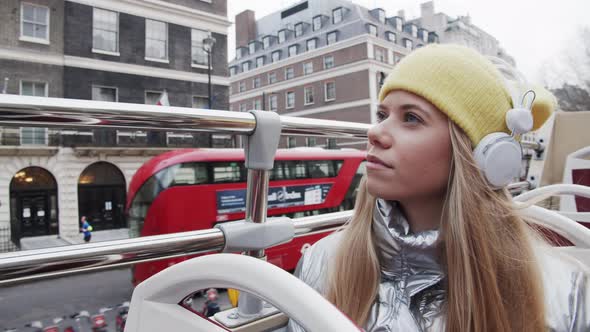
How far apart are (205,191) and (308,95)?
21454 millimetres

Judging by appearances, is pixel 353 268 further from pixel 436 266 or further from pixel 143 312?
pixel 143 312

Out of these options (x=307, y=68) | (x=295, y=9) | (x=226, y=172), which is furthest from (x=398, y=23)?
(x=226, y=172)

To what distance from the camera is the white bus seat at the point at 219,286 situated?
10.6 inches

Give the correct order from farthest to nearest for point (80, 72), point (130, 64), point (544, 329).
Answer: point (130, 64) < point (80, 72) < point (544, 329)

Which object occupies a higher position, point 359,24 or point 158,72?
point 359,24

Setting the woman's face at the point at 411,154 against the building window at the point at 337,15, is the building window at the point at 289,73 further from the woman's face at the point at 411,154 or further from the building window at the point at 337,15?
the woman's face at the point at 411,154

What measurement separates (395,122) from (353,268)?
1.19 ft

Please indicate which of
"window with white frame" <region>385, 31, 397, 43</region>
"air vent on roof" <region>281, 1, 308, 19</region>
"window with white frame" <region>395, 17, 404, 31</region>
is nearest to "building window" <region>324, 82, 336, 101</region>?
"window with white frame" <region>385, 31, 397, 43</region>

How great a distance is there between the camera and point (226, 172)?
283 inches

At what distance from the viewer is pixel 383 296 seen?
0.79 m

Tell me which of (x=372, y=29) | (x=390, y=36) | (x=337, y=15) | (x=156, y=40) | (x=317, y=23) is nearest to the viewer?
(x=156, y=40)

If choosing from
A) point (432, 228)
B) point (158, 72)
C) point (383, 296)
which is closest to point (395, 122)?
point (432, 228)

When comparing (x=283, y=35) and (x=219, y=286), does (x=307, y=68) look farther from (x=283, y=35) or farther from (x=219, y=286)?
(x=219, y=286)

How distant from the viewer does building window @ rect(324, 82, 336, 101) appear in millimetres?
26219
